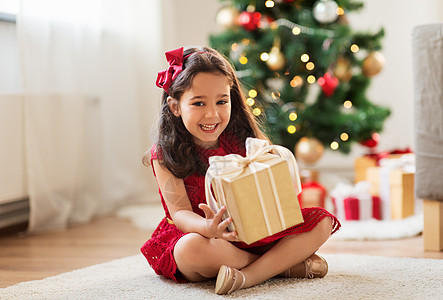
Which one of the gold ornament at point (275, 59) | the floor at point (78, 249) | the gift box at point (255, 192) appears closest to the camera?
the gift box at point (255, 192)

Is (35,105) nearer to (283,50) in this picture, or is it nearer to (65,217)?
(65,217)

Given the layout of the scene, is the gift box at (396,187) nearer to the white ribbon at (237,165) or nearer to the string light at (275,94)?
the string light at (275,94)

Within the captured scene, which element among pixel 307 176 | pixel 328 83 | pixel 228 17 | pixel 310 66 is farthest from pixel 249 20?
pixel 307 176

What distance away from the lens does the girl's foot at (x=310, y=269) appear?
130 centimetres

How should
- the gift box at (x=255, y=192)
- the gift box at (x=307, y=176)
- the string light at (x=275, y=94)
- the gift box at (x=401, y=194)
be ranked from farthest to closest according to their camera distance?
the gift box at (x=307, y=176), the string light at (x=275, y=94), the gift box at (x=401, y=194), the gift box at (x=255, y=192)

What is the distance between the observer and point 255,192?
44.3 inches

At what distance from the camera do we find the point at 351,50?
2537mm

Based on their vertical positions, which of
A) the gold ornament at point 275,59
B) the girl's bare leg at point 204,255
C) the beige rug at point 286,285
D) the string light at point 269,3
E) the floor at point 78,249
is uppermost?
the string light at point 269,3

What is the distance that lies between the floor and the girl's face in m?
0.57

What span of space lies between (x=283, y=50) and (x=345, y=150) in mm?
528

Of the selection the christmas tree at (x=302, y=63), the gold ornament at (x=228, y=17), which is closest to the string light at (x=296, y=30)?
the christmas tree at (x=302, y=63)

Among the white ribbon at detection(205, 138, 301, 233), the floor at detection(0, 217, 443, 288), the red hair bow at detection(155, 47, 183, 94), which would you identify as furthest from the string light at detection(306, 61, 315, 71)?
the white ribbon at detection(205, 138, 301, 233)

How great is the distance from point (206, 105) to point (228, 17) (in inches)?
54.2

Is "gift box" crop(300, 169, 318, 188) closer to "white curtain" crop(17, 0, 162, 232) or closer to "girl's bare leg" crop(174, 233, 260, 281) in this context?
"white curtain" crop(17, 0, 162, 232)
